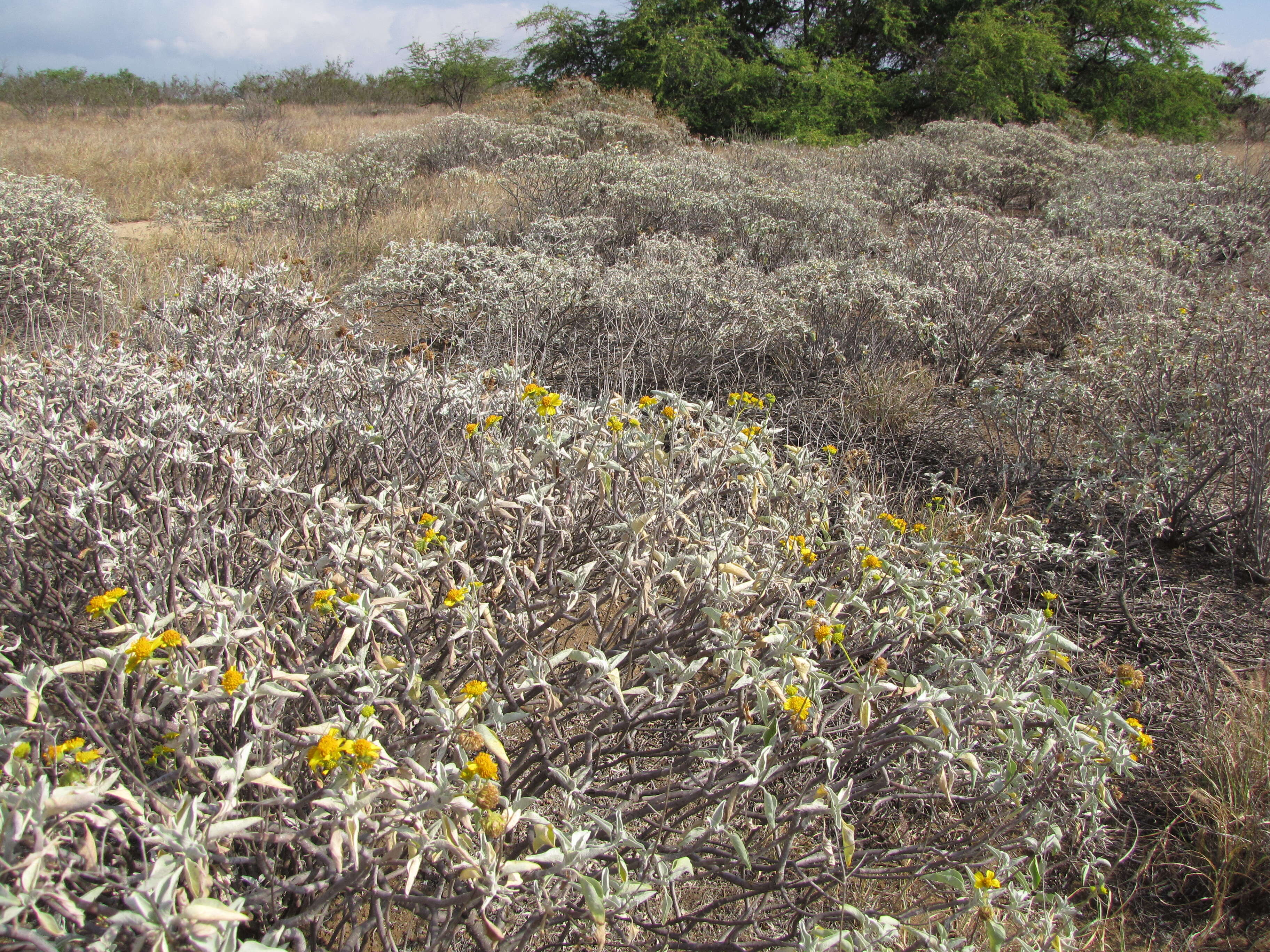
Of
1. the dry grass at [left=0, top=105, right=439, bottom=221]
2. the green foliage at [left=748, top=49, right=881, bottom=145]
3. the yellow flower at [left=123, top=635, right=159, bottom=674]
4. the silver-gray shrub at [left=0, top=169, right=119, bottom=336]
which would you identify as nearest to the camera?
the yellow flower at [left=123, top=635, right=159, bottom=674]

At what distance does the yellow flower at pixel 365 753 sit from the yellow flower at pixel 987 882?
111cm

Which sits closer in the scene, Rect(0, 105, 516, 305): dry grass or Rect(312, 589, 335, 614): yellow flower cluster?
Rect(312, 589, 335, 614): yellow flower cluster

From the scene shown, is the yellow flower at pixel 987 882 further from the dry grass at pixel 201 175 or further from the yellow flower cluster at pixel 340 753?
the dry grass at pixel 201 175

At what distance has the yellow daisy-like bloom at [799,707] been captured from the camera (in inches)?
57.0

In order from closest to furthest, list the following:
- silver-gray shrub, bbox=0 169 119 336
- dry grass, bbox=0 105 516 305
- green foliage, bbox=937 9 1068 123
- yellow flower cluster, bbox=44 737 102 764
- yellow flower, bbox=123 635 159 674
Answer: yellow flower cluster, bbox=44 737 102 764
yellow flower, bbox=123 635 159 674
silver-gray shrub, bbox=0 169 119 336
dry grass, bbox=0 105 516 305
green foliage, bbox=937 9 1068 123

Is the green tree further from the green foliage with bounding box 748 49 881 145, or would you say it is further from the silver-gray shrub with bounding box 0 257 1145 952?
the silver-gray shrub with bounding box 0 257 1145 952

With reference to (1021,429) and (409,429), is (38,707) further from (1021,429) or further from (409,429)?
(1021,429)

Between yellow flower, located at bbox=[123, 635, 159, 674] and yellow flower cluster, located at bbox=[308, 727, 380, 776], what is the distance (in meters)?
0.32

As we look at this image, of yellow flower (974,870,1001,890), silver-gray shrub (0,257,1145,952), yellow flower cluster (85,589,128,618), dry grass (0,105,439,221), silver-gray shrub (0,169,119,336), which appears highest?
dry grass (0,105,439,221)

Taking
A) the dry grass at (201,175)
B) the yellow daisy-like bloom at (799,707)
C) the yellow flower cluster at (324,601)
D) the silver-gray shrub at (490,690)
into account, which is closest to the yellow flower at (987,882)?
the silver-gray shrub at (490,690)

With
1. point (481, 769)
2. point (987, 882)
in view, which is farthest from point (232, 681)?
point (987, 882)

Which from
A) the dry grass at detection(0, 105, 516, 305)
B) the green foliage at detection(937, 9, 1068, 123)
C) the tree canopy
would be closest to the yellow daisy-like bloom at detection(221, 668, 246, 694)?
the dry grass at detection(0, 105, 516, 305)

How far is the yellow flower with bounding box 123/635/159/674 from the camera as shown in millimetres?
1207

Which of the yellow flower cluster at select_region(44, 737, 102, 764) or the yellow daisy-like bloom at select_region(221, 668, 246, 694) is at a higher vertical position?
the yellow daisy-like bloom at select_region(221, 668, 246, 694)
